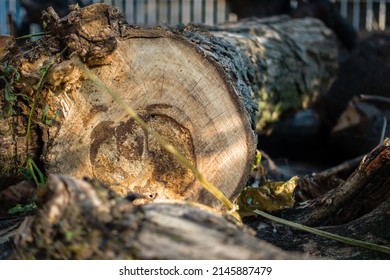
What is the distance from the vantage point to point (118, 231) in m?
1.76

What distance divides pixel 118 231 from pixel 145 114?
0.94 m

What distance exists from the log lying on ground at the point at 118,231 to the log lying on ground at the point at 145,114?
2.53 feet

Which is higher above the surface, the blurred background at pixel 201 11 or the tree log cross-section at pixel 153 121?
the tree log cross-section at pixel 153 121

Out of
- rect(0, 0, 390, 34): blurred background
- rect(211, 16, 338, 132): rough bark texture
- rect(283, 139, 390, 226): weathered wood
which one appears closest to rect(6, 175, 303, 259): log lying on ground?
rect(283, 139, 390, 226): weathered wood

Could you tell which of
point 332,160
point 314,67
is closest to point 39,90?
point 314,67

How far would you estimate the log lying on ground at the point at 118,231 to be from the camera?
171 cm

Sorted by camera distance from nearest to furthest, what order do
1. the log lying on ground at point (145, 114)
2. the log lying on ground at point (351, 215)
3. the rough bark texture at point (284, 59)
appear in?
the log lying on ground at point (351, 215) → the log lying on ground at point (145, 114) → the rough bark texture at point (284, 59)

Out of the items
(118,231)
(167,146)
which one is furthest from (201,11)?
(118,231)

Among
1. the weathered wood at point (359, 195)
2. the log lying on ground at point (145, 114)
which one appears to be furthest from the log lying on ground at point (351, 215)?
the log lying on ground at point (145, 114)

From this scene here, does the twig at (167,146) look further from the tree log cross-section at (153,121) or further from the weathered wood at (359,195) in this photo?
the weathered wood at (359,195)

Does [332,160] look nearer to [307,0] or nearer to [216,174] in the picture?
[307,0]

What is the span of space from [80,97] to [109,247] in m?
1.03

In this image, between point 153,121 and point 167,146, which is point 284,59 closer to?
point 153,121

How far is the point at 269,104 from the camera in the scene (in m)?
4.33
